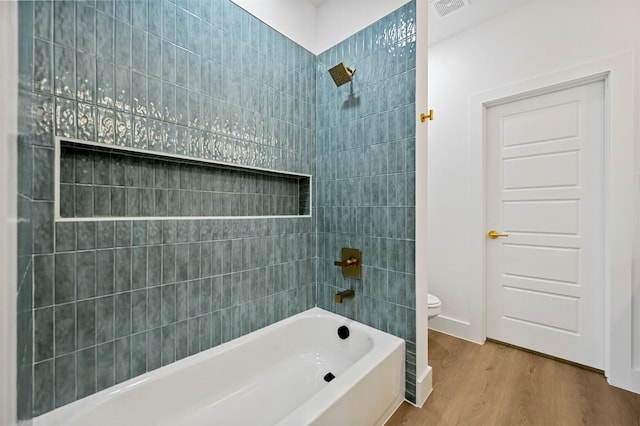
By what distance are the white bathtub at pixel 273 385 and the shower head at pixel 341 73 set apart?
1.66m

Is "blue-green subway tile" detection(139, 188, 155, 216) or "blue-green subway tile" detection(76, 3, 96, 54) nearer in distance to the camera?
"blue-green subway tile" detection(76, 3, 96, 54)

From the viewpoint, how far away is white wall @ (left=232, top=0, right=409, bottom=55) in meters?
1.75

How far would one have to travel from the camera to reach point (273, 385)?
5.13 feet

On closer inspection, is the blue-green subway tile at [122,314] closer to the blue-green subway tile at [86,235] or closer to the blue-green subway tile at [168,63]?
the blue-green subway tile at [86,235]

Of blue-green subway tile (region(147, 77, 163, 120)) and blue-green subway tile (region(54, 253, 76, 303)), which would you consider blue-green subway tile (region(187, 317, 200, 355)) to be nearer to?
blue-green subway tile (region(54, 253, 76, 303))

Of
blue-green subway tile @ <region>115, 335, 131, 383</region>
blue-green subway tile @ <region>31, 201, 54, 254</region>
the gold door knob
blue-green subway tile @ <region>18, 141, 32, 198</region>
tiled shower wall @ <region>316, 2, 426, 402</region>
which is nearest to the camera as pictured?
blue-green subway tile @ <region>18, 141, 32, 198</region>

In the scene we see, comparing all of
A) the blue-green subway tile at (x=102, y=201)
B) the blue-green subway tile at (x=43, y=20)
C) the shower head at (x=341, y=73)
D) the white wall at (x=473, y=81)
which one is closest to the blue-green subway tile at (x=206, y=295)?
the blue-green subway tile at (x=102, y=201)

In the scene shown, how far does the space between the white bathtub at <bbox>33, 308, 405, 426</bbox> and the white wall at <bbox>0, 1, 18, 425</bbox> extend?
2.43ft

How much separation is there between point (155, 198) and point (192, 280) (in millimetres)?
469

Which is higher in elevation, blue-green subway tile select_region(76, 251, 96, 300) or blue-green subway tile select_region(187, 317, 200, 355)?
blue-green subway tile select_region(76, 251, 96, 300)

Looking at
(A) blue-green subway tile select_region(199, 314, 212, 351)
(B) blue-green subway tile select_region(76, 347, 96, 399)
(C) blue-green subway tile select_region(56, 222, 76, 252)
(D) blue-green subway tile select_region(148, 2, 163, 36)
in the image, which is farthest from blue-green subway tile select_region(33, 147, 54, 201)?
(A) blue-green subway tile select_region(199, 314, 212, 351)

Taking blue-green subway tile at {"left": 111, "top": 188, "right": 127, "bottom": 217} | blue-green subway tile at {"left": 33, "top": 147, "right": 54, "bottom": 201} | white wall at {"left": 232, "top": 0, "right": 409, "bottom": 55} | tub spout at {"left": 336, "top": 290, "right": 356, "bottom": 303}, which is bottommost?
tub spout at {"left": 336, "top": 290, "right": 356, "bottom": 303}

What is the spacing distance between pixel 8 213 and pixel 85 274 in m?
0.76

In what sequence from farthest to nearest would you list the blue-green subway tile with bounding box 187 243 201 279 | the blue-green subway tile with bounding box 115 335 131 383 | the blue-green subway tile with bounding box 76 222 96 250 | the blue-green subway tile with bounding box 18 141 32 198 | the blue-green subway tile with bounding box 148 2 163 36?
the blue-green subway tile with bounding box 187 243 201 279 → the blue-green subway tile with bounding box 148 2 163 36 → the blue-green subway tile with bounding box 115 335 131 383 → the blue-green subway tile with bounding box 76 222 96 250 → the blue-green subway tile with bounding box 18 141 32 198
